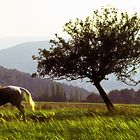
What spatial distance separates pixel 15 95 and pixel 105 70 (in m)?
14.4

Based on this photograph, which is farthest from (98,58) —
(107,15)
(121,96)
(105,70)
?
(121,96)

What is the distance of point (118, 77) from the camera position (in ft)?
126

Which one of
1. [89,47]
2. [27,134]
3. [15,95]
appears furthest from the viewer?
[89,47]

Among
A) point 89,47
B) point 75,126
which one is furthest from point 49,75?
point 75,126

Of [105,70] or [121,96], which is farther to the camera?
[121,96]

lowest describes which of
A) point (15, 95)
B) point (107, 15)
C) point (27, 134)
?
point (27, 134)

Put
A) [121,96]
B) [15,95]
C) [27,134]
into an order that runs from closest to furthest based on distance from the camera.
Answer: [27,134]
[15,95]
[121,96]

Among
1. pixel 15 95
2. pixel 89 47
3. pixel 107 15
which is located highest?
pixel 107 15

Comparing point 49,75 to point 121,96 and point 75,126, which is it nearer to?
point 75,126

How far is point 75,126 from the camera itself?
14305 millimetres

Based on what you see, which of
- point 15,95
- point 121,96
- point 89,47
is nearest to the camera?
point 15,95

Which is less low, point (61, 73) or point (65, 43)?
point (65, 43)

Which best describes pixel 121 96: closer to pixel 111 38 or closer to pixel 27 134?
pixel 111 38

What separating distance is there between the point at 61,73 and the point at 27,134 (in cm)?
2315
